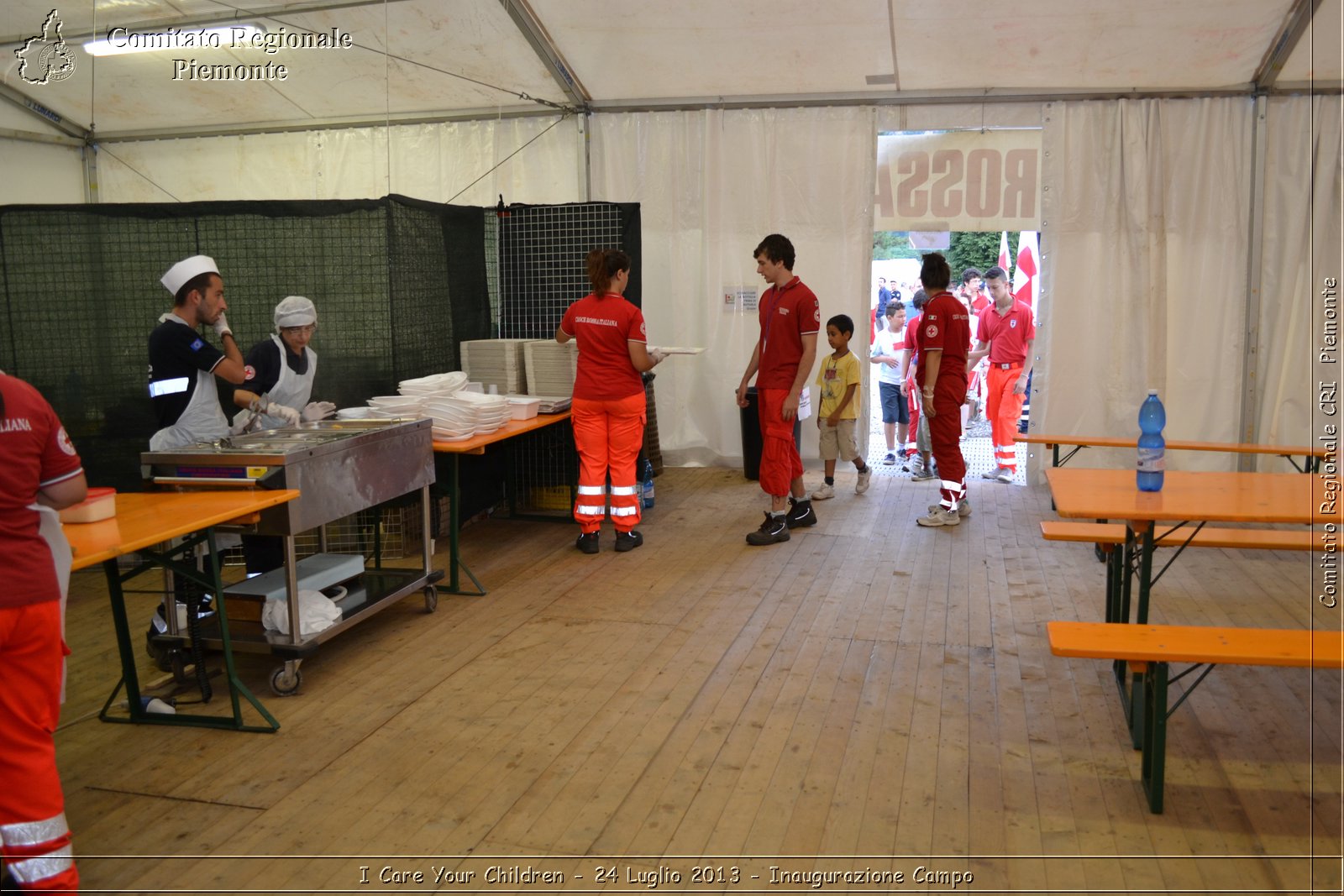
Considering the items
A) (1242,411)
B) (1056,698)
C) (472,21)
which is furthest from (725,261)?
(1056,698)

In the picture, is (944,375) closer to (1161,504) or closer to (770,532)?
(770,532)

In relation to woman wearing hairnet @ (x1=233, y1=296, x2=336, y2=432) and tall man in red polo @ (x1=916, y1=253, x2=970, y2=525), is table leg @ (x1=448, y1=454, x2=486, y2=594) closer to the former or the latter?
woman wearing hairnet @ (x1=233, y1=296, x2=336, y2=432)

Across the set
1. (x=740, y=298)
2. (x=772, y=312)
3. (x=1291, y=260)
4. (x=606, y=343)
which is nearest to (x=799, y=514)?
(x=772, y=312)

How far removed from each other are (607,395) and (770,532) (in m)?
1.30

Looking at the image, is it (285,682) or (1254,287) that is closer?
(285,682)

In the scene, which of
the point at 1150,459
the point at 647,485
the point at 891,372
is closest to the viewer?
the point at 1150,459

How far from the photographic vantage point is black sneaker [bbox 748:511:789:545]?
604 centimetres

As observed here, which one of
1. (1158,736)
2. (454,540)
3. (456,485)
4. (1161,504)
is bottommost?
(1158,736)

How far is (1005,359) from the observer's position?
7855 millimetres

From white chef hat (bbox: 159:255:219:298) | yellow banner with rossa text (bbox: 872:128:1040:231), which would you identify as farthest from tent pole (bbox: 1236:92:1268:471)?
white chef hat (bbox: 159:255:219:298)

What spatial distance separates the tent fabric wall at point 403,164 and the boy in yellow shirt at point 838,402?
2.60 metres

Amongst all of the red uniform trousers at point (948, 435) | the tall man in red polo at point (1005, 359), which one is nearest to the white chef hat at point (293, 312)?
the red uniform trousers at point (948, 435)

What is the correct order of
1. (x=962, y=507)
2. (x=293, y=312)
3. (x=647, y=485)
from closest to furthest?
(x=293, y=312) < (x=962, y=507) < (x=647, y=485)

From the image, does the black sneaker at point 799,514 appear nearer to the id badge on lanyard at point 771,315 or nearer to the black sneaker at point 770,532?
the black sneaker at point 770,532
